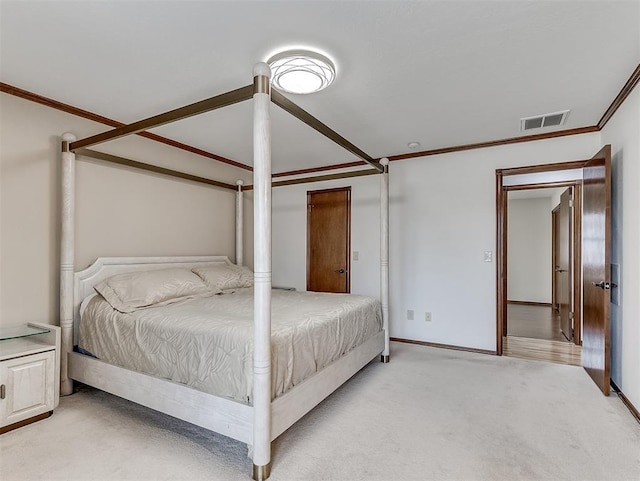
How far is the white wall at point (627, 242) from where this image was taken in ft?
7.96

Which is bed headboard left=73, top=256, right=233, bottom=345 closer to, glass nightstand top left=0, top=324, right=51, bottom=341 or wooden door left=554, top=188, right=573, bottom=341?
glass nightstand top left=0, top=324, right=51, bottom=341

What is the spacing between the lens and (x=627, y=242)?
261 cm

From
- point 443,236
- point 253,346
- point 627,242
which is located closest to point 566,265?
point 443,236

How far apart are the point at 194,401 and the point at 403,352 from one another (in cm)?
257

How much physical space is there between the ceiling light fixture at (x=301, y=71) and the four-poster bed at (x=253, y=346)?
12.8 inches

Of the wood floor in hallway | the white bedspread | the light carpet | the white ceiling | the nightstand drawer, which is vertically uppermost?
the white ceiling

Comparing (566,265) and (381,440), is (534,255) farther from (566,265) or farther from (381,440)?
(381,440)

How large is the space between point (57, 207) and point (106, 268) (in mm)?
640

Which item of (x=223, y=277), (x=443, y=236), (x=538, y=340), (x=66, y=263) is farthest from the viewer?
(x=538, y=340)

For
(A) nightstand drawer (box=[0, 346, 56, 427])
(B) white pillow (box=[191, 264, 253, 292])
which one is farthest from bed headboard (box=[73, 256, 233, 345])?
(A) nightstand drawer (box=[0, 346, 56, 427])

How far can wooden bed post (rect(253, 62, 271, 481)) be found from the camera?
1761mm

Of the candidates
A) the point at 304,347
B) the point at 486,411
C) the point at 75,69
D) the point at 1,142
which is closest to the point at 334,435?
the point at 304,347

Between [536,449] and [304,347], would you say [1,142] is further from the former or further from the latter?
[536,449]

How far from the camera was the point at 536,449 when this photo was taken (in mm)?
2004
